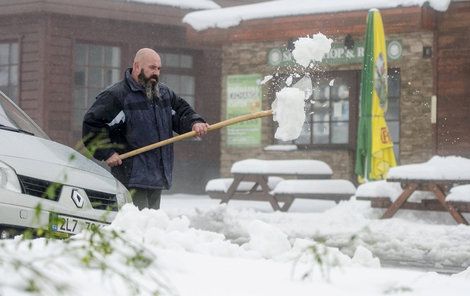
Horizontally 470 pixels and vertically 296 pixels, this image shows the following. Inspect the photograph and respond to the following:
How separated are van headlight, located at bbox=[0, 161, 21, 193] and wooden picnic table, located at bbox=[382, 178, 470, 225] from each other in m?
7.87

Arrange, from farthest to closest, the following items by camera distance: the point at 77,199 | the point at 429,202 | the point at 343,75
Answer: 1. the point at 343,75
2. the point at 429,202
3. the point at 77,199

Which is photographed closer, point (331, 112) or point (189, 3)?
point (331, 112)

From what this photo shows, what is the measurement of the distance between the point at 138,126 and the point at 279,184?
943 centimetres

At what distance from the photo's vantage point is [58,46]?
21047mm

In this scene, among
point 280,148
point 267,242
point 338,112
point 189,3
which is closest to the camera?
point 267,242

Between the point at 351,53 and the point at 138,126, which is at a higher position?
the point at 351,53

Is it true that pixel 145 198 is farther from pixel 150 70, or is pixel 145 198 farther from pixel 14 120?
pixel 14 120

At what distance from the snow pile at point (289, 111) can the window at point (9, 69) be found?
14.9m

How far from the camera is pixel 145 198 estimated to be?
25.4 feet

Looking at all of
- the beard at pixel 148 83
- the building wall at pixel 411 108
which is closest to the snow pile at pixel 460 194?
the building wall at pixel 411 108

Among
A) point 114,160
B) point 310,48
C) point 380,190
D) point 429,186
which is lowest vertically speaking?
point 380,190

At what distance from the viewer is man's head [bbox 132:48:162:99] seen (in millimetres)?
7656

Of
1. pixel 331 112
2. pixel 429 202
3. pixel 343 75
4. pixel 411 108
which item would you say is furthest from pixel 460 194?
pixel 331 112

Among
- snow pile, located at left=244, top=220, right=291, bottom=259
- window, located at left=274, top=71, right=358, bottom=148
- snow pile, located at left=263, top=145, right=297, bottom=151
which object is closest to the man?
snow pile, located at left=244, top=220, right=291, bottom=259
